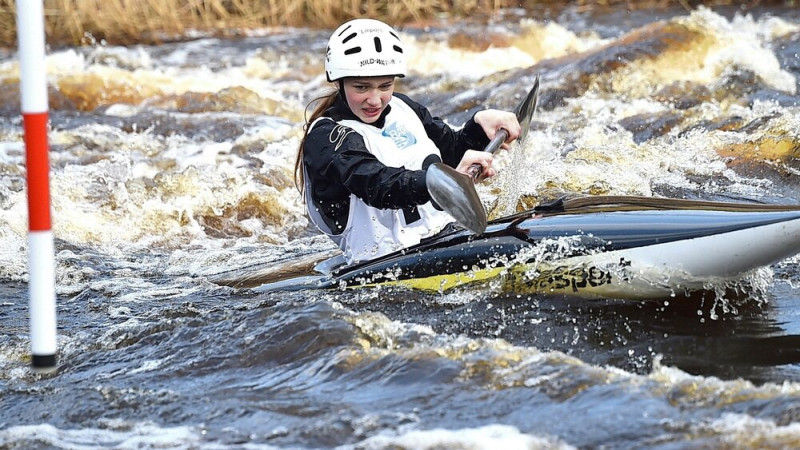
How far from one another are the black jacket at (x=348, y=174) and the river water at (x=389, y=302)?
36 centimetres

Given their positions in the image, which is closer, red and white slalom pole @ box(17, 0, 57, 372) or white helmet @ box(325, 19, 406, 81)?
red and white slalom pole @ box(17, 0, 57, 372)

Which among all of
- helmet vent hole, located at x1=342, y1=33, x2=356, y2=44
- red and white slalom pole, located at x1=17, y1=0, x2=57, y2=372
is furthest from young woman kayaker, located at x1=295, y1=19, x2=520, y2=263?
red and white slalom pole, located at x1=17, y1=0, x2=57, y2=372

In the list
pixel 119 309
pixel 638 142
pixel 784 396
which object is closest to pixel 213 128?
pixel 638 142

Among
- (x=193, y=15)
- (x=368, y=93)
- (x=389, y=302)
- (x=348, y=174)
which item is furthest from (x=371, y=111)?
(x=193, y=15)

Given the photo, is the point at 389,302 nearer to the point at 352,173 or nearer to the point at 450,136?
the point at 352,173

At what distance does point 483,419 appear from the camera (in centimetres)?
314

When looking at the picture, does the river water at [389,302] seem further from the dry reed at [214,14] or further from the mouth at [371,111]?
the dry reed at [214,14]

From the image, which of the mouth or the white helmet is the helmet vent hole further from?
the mouth

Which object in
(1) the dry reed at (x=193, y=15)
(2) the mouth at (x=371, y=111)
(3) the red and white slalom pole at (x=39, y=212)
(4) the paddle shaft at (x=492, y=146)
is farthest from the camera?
(1) the dry reed at (x=193, y=15)

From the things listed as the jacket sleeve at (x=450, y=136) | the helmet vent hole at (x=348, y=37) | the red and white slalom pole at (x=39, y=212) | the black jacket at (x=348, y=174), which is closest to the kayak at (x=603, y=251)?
the black jacket at (x=348, y=174)

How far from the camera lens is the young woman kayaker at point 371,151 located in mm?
4094

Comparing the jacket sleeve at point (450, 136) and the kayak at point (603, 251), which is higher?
the jacket sleeve at point (450, 136)

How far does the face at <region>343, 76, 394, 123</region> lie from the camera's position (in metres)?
4.36

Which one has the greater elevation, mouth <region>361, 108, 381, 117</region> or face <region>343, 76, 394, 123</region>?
face <region>343, 76, 394, 123</region>
